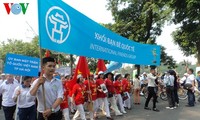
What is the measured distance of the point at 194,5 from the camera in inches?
1055

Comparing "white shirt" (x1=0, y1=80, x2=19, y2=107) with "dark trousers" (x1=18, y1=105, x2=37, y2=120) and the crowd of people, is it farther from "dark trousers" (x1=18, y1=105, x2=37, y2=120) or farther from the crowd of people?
"dark trousers" (x1=18, y1=105, x2=37, y2=120)

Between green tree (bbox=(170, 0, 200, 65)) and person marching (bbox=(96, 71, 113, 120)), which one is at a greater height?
green tree (bbox=(170, 0, 200, 65))

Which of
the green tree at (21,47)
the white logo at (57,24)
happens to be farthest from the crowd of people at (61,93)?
the green tree at (21,47)

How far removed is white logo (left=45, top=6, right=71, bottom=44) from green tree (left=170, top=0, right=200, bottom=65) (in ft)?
70.5

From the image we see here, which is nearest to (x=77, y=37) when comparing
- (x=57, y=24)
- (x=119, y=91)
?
(x=57, y=24)

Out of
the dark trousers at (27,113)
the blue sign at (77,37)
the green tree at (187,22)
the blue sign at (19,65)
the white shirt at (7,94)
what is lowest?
the dark trousers at (27,113)

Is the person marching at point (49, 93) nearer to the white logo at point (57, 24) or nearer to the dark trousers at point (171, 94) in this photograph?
the white logo at point (57, 24)

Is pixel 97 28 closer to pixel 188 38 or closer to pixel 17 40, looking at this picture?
pixel 188 38

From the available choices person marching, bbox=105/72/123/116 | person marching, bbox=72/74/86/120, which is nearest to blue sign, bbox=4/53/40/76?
person marching, bbox=72/74/86/120

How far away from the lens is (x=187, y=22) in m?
29.3

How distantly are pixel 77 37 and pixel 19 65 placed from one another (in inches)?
87.4

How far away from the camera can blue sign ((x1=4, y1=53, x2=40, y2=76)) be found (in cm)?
823

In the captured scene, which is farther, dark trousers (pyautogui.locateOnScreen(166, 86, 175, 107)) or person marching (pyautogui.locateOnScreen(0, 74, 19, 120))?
dark trousers (pyautogui.locateOnScreen(166, 86, 175, 107))

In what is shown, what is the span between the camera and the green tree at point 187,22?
27062mm
